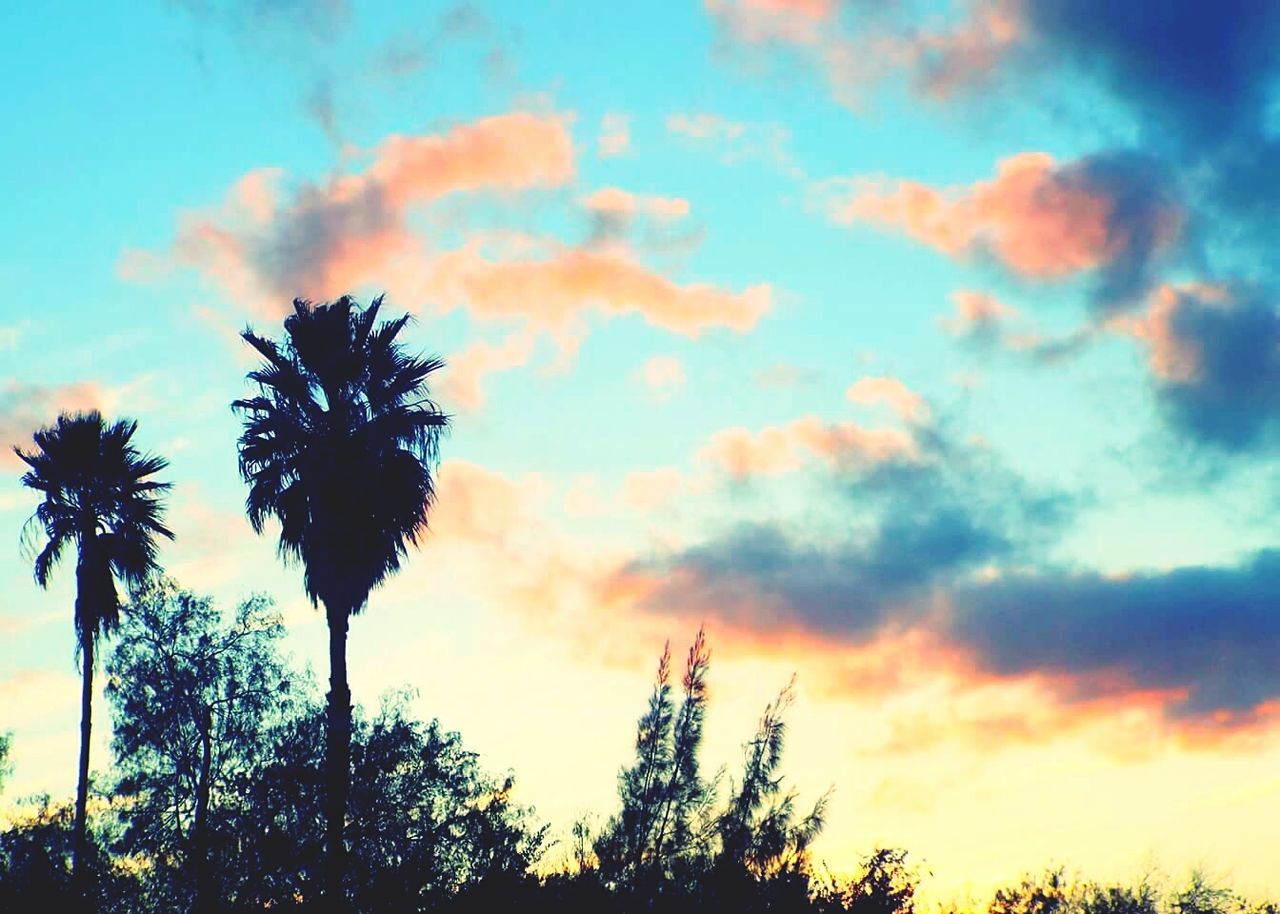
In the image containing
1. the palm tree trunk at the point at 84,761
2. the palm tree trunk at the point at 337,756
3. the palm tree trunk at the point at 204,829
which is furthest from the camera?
the palm tree trunk at the point at 204,829

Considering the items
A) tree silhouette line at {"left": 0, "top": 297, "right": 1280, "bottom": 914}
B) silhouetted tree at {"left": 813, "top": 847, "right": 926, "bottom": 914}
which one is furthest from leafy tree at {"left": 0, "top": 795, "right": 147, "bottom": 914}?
Result: silhouetted tree at {"left": 813, "top": 847, "right": 926, "bottom": 914}

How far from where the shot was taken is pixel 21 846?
1896 inches

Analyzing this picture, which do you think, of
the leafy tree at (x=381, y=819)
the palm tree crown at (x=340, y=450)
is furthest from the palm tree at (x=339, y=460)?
the leafy tree at (x=381, y=819)

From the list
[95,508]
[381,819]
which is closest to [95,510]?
[95,508]

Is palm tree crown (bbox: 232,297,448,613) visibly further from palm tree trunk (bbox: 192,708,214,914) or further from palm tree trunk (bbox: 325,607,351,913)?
palm tree trunk (bbox: 192,708,214,914)

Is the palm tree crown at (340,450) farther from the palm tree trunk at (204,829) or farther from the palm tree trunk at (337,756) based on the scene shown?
the palm tree trunk at (204,829)

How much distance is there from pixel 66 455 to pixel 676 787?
21426 mm

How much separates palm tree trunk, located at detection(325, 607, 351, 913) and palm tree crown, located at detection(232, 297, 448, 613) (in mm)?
829

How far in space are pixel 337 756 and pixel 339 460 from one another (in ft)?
24.0

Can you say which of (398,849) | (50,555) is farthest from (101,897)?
(50,555)

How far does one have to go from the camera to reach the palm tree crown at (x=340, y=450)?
30.5 metres

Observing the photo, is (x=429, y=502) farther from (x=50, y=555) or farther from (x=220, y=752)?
(x=220, y=752)

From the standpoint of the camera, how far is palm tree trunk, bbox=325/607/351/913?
91.6 feet

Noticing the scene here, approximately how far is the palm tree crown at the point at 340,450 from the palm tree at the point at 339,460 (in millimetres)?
26
